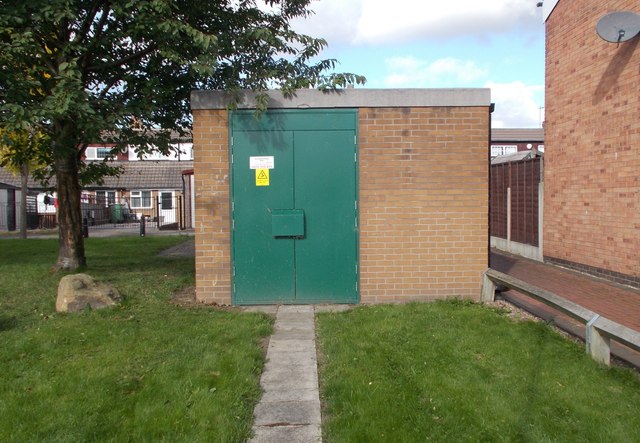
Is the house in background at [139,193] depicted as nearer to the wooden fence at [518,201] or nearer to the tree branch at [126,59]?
the wooden fence at [518,201]

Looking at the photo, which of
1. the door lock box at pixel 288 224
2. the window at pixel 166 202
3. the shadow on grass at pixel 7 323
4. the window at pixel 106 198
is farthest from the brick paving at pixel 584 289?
the window at pixel 106 198

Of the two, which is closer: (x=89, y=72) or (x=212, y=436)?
(x=212, y=436)

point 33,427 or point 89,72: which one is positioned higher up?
point 89,72

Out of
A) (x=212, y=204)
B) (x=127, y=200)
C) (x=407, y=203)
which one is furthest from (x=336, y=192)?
(x=127, y=200)

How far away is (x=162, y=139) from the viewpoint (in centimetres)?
953

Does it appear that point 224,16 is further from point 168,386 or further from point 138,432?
point 138,432

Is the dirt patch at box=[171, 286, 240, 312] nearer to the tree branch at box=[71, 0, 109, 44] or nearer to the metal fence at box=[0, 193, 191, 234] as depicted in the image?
the tree branch at box=[71, 0, 109, 44]

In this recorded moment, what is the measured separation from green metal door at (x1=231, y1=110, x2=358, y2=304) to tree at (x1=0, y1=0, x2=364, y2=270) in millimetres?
557

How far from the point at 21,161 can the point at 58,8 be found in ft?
15.5

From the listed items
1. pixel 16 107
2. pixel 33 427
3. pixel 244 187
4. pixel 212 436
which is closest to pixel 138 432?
pixel 212 436

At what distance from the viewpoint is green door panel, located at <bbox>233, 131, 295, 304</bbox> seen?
24.8 ft

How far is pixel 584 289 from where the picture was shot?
901cm

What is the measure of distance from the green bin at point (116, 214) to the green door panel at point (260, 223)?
28.3 m

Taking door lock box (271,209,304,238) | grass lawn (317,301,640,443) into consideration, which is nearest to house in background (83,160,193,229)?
door lock box (271,209,304,238)
